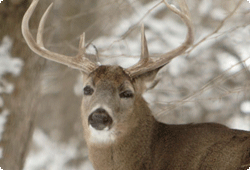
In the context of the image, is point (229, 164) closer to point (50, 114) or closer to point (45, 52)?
point (45, 52)

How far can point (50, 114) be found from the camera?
25.7ft

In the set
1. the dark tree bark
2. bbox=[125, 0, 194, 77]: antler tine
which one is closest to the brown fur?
bbox=[125, 0, 194, 77]: antler tine

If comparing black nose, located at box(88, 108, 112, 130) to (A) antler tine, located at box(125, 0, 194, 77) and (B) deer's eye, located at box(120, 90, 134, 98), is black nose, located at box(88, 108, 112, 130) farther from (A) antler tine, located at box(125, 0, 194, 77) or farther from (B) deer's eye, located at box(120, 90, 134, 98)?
(A) antler tine, located at box(125, 0, 194, 77)

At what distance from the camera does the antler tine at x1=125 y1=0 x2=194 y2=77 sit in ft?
11.9

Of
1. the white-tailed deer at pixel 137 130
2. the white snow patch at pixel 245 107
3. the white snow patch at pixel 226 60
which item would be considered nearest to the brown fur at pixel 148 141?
the white-tailed deer at pixel 137 130

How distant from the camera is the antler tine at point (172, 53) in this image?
11.9 feet

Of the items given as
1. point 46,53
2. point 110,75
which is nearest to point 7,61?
point 46,53

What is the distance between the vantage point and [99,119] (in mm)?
3389

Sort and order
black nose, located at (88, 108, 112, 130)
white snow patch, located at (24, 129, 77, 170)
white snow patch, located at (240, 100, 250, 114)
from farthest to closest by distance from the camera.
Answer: white snow patch, located at (24, 129, 77, 170) < white snow patch, located at (240, 100, 250, 114) < black nose, located at (88, 108, 112, 130)

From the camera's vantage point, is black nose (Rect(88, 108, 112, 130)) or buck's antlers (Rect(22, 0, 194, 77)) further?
buck's antlers (Rect(22, 0, 194, 77))

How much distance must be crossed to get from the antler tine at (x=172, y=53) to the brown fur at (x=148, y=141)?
13 cm

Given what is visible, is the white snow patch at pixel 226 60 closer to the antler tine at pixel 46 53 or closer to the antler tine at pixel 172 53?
the antler tine at pixel 172 53

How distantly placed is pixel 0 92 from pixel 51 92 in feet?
9.76

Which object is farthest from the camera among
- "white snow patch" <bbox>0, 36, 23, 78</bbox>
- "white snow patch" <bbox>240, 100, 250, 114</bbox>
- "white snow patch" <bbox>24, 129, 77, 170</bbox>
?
"white snow patch" <bbox>24, 129, 77, 170</bbox>
